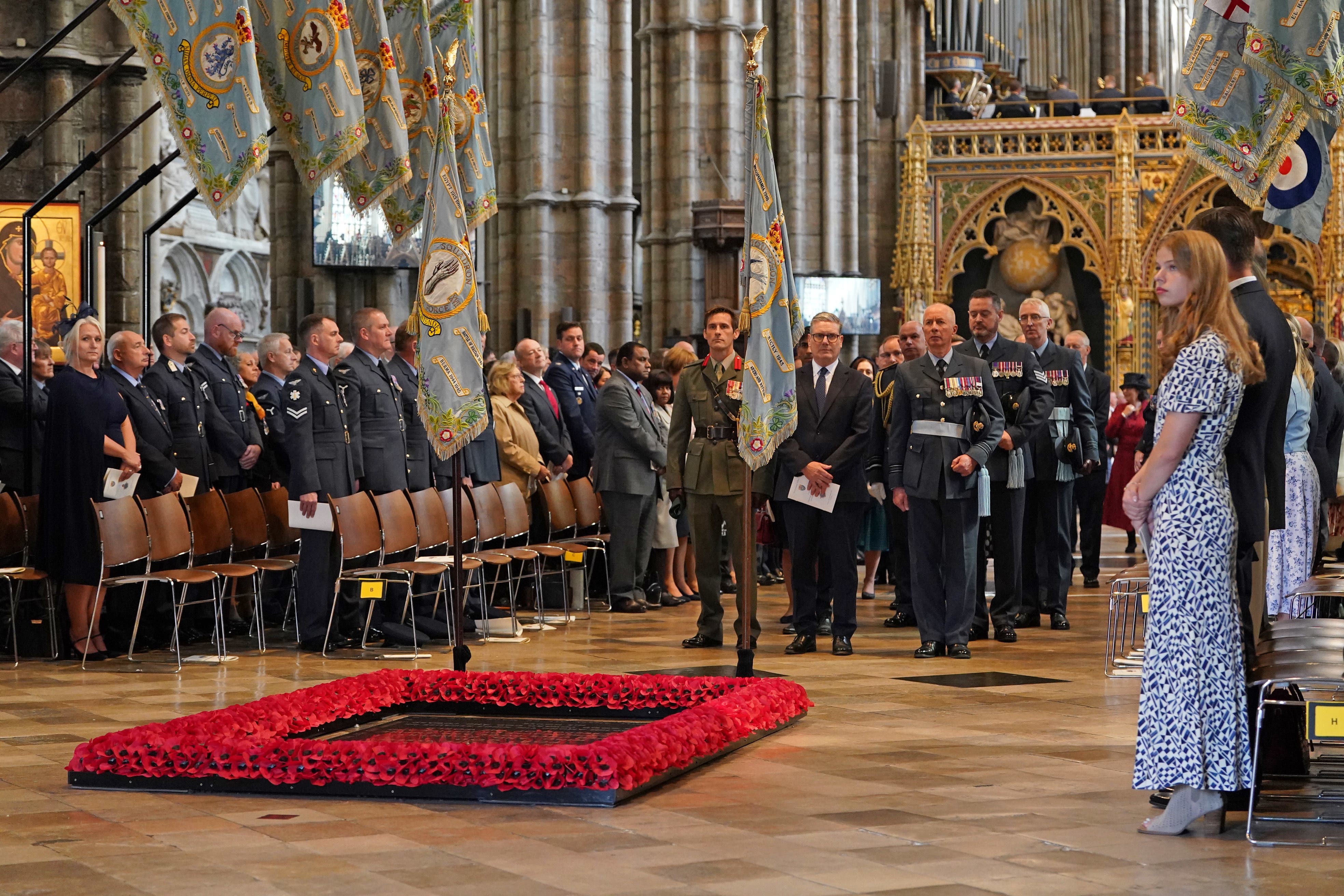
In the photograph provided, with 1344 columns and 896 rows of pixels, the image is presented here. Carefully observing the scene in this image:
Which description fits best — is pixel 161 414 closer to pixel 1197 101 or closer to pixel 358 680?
pixel 358 680

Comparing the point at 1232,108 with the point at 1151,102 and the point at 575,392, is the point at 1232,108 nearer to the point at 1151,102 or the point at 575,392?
the point at 575,392

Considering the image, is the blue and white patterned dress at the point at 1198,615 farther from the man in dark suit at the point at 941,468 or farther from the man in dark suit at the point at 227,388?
the man in dark suit at the point at 227,388

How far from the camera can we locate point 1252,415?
15.9 ft

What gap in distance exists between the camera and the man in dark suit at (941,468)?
839 centimetres

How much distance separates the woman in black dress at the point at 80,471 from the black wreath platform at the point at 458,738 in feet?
7.38

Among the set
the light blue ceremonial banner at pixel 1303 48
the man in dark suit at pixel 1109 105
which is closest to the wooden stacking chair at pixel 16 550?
the light blue ceremonial banner at pixel 1303 48

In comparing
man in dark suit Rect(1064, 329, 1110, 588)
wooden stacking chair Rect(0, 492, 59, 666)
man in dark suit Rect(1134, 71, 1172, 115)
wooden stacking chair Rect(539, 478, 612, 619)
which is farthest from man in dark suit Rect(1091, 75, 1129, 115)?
wooden stacking chair Rect(0, 492, 59, 666)

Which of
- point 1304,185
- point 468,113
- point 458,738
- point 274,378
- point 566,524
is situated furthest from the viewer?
point 566,524

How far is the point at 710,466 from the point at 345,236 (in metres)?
7.24

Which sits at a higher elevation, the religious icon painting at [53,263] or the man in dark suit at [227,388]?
the religious icon painting at [53,263]

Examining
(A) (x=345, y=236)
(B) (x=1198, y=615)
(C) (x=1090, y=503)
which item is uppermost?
(A) (x=345, y=236)

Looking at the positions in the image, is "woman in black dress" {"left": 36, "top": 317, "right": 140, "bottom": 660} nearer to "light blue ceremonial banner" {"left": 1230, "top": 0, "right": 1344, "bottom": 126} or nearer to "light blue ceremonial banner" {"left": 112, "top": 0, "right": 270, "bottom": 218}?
"light blue ceremonial banner" {"left": 112, "top": 0, "right": 270, "bottom": 218}

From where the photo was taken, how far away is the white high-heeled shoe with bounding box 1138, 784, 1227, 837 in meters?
4.62

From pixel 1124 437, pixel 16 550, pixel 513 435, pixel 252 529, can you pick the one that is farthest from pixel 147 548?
pixel 1124 437
